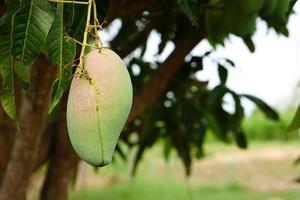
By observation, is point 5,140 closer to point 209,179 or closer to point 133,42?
point 133,42

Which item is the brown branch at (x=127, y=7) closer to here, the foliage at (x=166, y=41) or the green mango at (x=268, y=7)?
the foliage at (x=166, y=41)

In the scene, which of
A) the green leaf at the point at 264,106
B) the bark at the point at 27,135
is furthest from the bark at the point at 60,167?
the green leaf at the point at 264,106

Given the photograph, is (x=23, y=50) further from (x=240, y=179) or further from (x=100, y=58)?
(x=240, y=179)

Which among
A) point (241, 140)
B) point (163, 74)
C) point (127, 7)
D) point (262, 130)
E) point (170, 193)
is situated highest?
point (127, 7)

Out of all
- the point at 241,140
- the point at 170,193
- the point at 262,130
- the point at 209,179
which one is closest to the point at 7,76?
the point at 241,140

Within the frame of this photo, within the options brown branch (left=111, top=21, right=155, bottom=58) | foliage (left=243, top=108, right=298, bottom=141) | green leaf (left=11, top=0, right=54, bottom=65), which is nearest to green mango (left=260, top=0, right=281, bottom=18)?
brown branch (left=111, top=21, right=155, bottom=58)

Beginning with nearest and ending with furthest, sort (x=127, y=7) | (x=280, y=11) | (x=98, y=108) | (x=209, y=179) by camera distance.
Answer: (x=98, y=108), (x=280, y=11), (x=127, y=7), (x=209, y=179)

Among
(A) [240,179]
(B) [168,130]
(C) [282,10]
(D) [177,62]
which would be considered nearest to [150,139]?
(B) [168,130]
